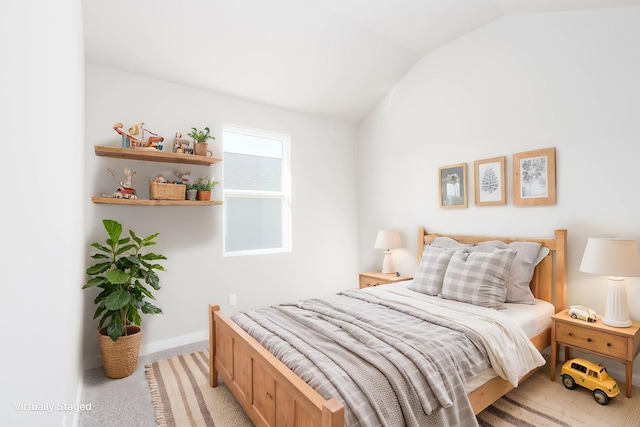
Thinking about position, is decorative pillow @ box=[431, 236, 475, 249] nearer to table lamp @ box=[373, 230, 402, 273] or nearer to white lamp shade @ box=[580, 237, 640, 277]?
table lamp @ box=[373, 230, 402, 273]

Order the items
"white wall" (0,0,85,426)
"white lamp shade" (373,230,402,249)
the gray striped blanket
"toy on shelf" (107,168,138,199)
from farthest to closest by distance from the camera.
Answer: "white lamp shade" (373,230,402,249), "toy on shelf" (107,168,138,199), the gray striped blanket, "white wall" (0,0,85,426)

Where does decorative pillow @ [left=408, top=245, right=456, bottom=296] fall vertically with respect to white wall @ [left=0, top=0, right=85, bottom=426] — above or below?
below

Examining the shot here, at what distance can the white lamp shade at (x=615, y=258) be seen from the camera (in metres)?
2.18

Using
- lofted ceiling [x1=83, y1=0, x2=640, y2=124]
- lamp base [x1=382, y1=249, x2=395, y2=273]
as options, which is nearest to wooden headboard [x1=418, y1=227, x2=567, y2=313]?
lamp base [x1=382, y1=249, x2=395, y2=273]

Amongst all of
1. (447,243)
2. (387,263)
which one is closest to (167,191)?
(387,263)

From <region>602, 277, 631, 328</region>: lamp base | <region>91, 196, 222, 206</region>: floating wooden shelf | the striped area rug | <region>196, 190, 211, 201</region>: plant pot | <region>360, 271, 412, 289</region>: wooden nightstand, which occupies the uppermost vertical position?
<region>196, 190, 211, 201</region>: plant pot

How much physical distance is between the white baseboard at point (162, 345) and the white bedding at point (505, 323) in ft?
5.89

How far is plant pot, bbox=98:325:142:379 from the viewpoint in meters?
2.53

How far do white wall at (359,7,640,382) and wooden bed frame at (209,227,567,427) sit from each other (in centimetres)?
12

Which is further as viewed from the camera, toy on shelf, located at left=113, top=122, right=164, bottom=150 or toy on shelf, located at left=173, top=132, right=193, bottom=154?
toy on shelf, located at left=173, top=132, right=193, bottom=154

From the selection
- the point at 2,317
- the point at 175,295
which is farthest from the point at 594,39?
the point at 175,295

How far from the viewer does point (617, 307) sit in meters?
2.28

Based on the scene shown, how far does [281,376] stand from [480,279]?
1.80 metres

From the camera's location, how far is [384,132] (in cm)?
429
